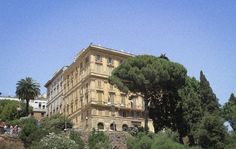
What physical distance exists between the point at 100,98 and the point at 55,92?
81.4 ft

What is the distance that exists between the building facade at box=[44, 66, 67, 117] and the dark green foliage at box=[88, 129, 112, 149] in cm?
4175

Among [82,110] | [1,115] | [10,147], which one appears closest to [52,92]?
[1,115]

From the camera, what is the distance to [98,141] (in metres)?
50.1

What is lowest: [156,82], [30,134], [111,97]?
[30,134]

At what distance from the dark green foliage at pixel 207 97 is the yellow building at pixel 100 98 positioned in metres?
21.5

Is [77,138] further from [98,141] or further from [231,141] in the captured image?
[231,141]

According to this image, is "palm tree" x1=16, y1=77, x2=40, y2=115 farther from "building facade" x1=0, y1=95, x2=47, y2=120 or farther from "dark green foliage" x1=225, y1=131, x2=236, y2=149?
"dark green foliage" x1=225, y1=131, x2=236, y2=149

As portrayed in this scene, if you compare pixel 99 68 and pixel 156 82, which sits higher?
pixel 99 68

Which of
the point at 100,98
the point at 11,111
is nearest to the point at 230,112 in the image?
the point at 100,98

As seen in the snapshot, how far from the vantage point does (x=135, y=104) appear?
80438 millimetres

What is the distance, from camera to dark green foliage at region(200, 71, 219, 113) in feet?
186

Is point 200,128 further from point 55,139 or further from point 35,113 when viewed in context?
point 35,113

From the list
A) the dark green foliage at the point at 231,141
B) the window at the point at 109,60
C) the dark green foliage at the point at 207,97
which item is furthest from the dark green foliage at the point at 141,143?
the window at the point at 109,60

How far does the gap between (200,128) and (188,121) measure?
473cm
